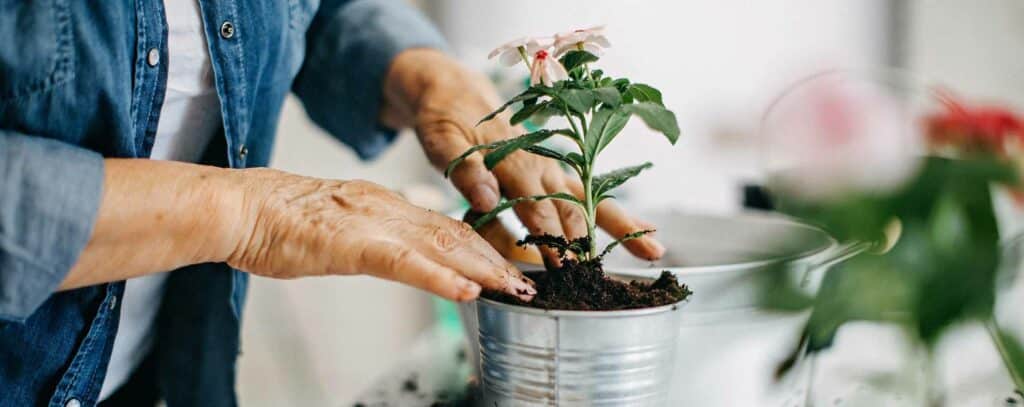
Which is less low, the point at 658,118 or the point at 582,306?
the point at 658,118

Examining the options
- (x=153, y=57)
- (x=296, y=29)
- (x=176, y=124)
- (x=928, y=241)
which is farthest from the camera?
(x=296, y=29)

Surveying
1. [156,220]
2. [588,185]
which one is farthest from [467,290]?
[156,220]

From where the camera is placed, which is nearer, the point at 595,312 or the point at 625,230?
the point at 595,312

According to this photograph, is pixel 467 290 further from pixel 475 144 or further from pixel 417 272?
pixel 475 144

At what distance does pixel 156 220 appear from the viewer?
68 centimetres

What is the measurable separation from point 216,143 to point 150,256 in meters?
0.32

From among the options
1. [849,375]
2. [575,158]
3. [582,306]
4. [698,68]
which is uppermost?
[698,68]

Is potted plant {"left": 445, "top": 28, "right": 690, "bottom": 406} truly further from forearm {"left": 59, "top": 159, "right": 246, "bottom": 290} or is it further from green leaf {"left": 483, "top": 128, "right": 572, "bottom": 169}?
forearm {"left": 59, "top": 159, "right": 246, "bottom": 290}

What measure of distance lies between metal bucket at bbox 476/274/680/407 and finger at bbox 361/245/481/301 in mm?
31

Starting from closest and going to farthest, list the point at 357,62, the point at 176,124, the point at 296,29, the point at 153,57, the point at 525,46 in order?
the point at 525,46 → the point at 153,57 → the point at 176,124 → the point at 296,29 → the point at 357,62

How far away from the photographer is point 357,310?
8.73ft

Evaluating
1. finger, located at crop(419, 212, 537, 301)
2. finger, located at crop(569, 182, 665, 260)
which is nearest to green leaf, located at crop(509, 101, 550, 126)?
finger, located at crop(419, 212, 537, 301)

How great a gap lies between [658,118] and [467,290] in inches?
7.6

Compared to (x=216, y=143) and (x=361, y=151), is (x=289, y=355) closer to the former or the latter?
(x=361, y=151)
